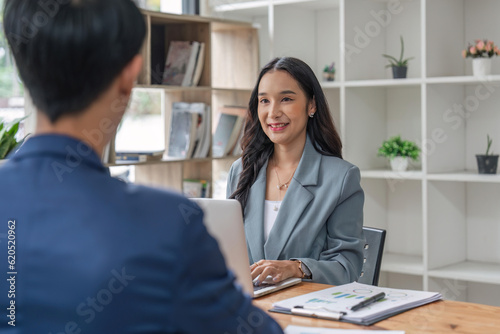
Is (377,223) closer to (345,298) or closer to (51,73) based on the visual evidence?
(345,298)

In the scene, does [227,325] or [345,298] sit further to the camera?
[345,298]

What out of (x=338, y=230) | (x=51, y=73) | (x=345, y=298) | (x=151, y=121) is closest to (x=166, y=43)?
(x=151, y=121)

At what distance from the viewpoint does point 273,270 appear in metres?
1.97

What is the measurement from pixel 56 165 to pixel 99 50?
0.16 metres

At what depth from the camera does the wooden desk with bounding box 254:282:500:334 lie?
148 cm

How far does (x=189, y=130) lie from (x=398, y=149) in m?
1.18

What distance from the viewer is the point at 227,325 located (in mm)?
833

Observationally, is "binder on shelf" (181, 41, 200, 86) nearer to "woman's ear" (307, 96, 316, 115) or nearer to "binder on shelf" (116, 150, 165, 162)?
"binder on shelf" (116, 150, 165, 162)

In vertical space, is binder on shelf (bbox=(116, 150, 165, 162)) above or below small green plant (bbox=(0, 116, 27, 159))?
below

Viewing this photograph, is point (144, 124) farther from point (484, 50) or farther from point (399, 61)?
point (484, 50)

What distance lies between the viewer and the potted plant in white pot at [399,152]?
3.55m

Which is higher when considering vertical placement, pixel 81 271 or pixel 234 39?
pixel 234 39

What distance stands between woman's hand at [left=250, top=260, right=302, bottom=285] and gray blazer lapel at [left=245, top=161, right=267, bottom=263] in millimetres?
326

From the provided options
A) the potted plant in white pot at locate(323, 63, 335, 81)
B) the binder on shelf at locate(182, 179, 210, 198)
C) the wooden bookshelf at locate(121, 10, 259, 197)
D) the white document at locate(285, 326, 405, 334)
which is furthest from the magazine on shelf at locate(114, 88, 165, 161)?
the white document at locate(285, 326, 405, 334)
